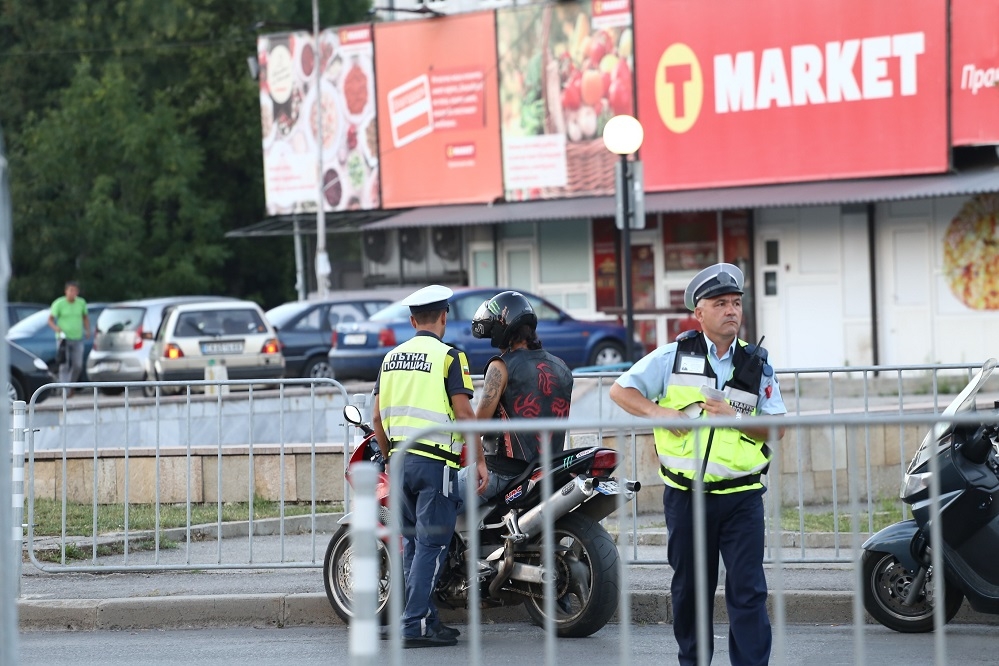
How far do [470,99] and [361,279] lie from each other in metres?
5.25

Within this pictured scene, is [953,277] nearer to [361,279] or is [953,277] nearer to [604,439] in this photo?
[361,279]

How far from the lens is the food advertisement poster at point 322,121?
32.4 metres

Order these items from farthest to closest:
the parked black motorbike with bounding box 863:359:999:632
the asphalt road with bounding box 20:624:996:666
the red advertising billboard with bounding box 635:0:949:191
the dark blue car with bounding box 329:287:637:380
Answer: the red advertising billboard with bounding box 635:0:949:191 → the dark blue car with bounding box 329:287:637:380 → the parked black motorbike with bounding box 863:359:999:632 → the asphalt road with bounding box 20:624:996:666

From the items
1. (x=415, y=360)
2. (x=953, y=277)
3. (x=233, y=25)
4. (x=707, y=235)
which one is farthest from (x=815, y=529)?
(x=233, y=25)

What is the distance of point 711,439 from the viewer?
5.80m

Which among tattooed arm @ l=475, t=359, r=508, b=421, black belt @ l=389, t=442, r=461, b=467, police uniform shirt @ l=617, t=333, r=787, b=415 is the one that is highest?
police uniform shirt @ l=617, t=333, r=787, b=415

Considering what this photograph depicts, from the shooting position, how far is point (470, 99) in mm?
30625

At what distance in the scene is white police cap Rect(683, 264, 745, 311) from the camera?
20.3 feet

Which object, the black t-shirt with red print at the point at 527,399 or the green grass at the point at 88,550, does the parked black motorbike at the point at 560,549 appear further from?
the green grass at the point at 88,550

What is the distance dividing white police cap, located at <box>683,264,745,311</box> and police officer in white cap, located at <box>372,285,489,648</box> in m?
1.71

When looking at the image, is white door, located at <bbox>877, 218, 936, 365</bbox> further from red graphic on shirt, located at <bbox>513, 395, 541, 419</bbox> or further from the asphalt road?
red graphic on shirt, located at <bbox>513, 395, 541, 419</bbox>

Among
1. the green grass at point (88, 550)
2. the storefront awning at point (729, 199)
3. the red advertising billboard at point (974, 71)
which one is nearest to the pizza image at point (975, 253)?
the storefront awning at point (729, 199)

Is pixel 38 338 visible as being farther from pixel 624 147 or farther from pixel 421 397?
pixel 421 397

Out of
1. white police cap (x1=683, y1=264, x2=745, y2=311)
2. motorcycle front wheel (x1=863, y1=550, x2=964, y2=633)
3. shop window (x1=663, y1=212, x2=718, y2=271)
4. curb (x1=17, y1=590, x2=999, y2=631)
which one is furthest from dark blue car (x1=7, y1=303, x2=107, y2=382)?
white police cap (x1=683, y1=264, x2=745, y2=311)
